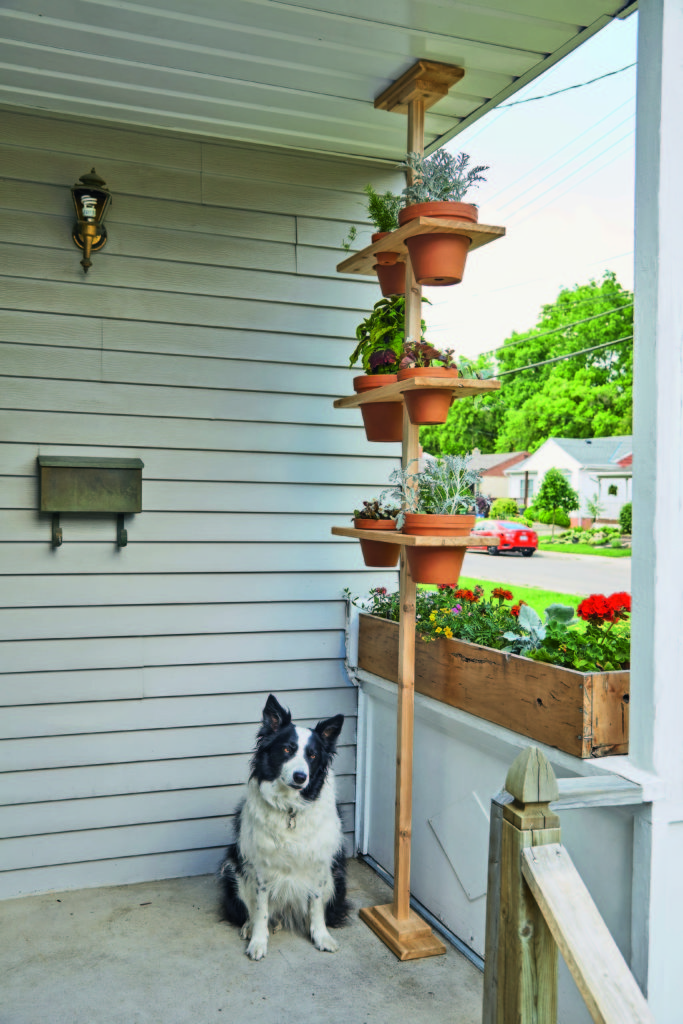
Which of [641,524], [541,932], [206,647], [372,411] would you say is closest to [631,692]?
[641,524]

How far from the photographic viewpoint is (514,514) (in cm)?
1040

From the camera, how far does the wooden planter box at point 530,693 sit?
1964 millimetres

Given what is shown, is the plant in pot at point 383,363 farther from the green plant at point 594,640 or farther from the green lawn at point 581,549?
the green lawn at point 581,549

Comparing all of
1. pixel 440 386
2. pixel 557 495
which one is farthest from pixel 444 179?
pixel 557 495

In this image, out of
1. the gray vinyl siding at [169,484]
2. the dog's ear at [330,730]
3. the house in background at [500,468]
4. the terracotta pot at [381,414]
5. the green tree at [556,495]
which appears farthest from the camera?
the house in background at [500,468]

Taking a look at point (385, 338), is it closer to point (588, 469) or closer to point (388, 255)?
point (388, 255)

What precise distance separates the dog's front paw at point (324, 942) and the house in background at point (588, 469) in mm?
3382

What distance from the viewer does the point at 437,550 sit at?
2449 millimetres

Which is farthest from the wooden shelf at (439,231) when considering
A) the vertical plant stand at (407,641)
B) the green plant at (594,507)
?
the green plant at (594,507)

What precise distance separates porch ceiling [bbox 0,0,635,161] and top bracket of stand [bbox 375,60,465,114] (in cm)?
3

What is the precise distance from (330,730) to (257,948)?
28.1 inches

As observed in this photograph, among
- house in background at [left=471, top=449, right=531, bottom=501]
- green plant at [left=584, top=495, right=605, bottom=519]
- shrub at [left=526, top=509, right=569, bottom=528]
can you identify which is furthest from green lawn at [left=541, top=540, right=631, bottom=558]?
house in background at [left=471, top=449, right=531, bottom=501]

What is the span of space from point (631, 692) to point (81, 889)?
7.30 feet

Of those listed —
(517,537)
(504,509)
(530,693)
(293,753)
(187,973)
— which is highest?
(504,509)
